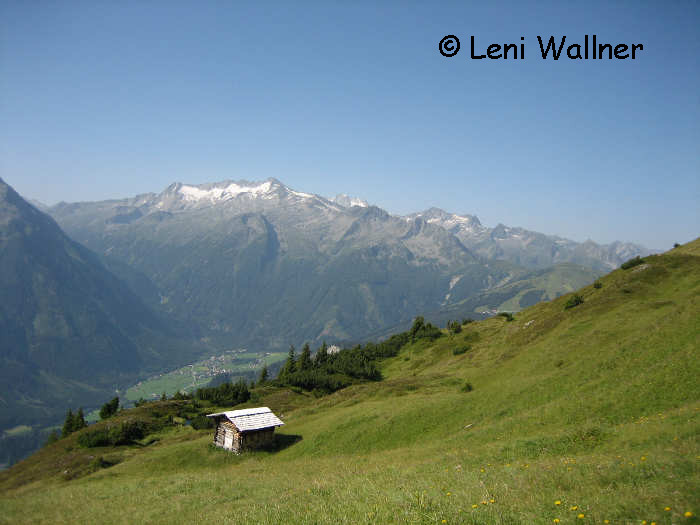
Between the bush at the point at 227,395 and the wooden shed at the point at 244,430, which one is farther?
the bush at the point at 227,395

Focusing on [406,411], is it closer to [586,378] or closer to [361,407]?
[361,407]

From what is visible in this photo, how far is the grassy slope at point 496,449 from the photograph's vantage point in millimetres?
13883

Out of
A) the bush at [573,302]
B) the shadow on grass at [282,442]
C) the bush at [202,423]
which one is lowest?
the bush at [202,423]

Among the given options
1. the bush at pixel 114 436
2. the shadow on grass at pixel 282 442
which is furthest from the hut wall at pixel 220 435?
the bush at pixel 114 436

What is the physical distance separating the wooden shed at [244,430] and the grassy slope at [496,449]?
6.32ft

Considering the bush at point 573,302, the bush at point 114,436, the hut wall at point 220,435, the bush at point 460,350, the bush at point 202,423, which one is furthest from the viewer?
the bush at point 460,350

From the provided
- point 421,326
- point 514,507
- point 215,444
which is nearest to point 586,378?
point 514,507

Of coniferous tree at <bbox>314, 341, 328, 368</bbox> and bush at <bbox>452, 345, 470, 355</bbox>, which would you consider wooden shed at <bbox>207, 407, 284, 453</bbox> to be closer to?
bush at <bbox>452, 345, 470, 355</bbox>

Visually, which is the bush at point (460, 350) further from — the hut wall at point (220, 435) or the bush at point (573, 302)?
the hut wall at point (220, 435)

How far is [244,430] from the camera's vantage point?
4562 cm

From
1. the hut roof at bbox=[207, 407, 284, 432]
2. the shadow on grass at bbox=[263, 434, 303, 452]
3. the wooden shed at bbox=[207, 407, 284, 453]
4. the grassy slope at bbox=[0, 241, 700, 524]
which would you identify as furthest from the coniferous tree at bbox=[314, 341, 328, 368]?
the shadow on grass at bbox=[263, 434, 303, 452]

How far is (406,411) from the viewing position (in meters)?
42.2

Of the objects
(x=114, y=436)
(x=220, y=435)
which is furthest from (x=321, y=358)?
(x=220, y=435)

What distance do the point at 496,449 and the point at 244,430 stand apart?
31.5m
